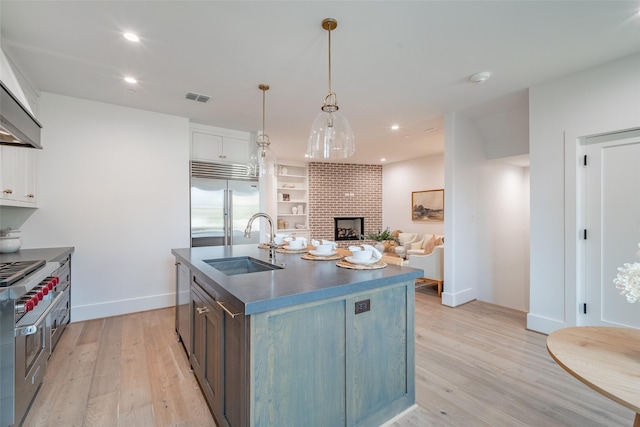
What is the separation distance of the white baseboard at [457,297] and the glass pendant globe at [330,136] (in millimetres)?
2779

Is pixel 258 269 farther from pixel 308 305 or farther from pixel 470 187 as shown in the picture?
pixel 470 187

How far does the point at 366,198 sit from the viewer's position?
7824 millimetres

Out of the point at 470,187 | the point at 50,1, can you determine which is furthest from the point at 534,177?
the point at 50,1

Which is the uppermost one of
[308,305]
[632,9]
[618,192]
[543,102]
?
[632,9]

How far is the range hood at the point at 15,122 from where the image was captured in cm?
139

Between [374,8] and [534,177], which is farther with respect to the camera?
[534,177]

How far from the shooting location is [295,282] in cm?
145

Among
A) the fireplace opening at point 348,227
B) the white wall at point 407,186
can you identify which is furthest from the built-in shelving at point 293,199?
the white wall at point 407,186

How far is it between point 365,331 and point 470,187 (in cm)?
333

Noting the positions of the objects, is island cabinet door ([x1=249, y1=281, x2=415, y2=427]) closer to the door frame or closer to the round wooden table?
the round wooden table

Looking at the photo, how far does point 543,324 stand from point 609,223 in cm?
119

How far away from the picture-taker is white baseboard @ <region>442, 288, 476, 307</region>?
12.6 ft

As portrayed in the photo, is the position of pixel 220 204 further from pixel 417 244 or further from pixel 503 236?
pixel 503 236

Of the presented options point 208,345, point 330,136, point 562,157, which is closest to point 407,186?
point 562,157
